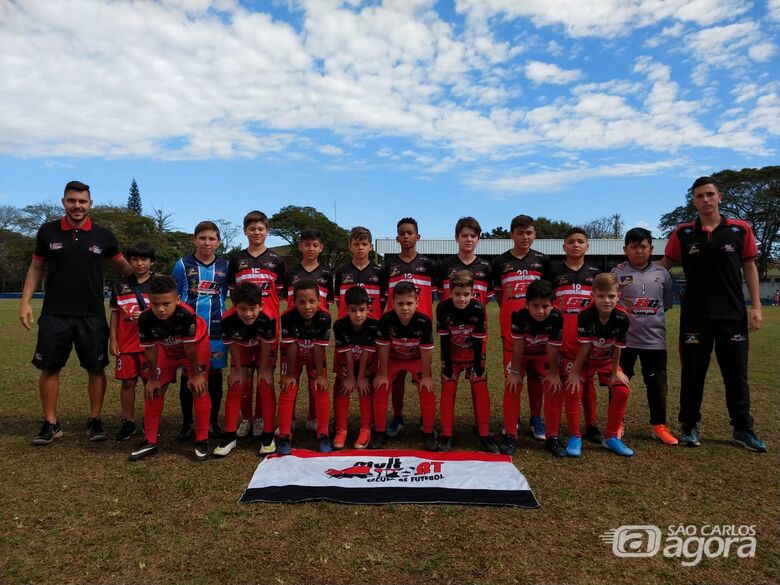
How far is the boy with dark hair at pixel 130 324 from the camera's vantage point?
16.2 ft

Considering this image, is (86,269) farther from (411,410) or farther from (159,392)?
(411,410)

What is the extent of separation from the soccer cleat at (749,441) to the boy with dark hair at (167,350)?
495 cm

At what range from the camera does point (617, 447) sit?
173 inches

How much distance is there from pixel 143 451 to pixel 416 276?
10.2ft

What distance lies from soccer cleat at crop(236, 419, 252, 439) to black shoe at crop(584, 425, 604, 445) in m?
3.45

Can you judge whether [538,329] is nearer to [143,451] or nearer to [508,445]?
[508,445]

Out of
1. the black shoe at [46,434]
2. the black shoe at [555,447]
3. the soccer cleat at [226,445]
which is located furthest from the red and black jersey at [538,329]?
the black shoe at [46,434]

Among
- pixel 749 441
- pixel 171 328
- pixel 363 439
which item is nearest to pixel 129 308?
pixel 171 328

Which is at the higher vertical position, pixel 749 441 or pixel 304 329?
pixel 304 329

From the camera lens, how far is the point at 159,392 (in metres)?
4.52

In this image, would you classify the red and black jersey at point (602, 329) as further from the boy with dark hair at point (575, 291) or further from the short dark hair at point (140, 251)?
the short dark hair at point (140, 251)

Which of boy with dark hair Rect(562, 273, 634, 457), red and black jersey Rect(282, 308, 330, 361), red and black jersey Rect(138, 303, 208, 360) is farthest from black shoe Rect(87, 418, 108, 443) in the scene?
boy with dark hair Rect(562, 273, 634, 457)

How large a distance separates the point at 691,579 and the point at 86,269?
5.50 metres

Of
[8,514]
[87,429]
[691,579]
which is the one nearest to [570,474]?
[691,579]
